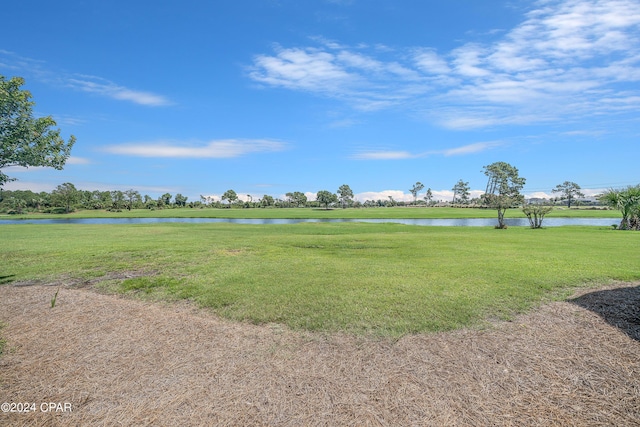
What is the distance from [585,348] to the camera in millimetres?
5410

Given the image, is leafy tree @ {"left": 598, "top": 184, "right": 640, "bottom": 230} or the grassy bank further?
the grassy bank

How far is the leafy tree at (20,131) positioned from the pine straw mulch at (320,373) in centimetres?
391

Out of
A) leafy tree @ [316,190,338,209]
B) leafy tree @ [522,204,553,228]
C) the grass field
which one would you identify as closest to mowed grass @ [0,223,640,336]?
leafy tree @ [522,204,553,228]

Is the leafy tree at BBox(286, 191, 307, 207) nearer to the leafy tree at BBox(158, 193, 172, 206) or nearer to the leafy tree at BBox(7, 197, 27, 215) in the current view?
the leafy tree at BBox(158, 193, 172, 206)

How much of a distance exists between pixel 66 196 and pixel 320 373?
122m

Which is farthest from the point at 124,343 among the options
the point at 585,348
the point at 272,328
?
the point at 585,348

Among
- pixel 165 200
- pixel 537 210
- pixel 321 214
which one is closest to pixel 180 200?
pixel 165 200

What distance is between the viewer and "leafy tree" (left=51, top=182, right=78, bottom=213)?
315ft

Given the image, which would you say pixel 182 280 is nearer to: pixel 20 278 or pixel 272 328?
pixel 272 328

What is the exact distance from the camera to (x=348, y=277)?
10625 millimetres

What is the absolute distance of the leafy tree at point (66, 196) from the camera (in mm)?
96062

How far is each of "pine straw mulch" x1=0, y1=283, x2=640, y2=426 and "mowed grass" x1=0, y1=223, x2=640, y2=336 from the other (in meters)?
0.73

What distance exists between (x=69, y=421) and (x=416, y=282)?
8.68 m

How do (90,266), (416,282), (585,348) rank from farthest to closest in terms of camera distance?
(90,266)
(416,282)
(585,348)
